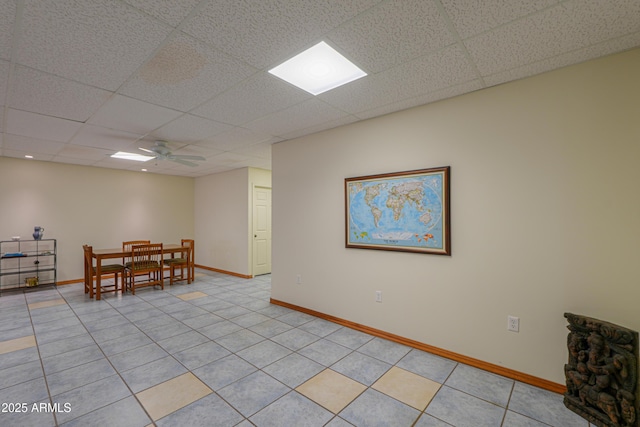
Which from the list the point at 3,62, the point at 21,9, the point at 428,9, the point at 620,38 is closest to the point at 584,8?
the point at 620,38

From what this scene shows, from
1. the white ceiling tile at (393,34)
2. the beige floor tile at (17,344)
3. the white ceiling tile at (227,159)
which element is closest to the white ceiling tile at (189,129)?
the white ceiling tile at (227,159)

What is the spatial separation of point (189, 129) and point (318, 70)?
210cm

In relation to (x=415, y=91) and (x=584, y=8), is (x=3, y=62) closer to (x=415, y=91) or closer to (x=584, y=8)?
(x=415, y=91)

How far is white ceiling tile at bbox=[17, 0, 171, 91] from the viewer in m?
1.52

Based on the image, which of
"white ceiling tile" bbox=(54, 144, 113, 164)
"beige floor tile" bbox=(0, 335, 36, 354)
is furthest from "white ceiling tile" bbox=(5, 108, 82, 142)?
"beige floor tile" bbox=(0, 335, 36, 354)

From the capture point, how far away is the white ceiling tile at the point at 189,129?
128 inches

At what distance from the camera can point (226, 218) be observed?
6.70m

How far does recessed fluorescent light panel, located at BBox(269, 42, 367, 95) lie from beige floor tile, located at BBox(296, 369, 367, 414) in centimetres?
249

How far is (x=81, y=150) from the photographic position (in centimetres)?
454

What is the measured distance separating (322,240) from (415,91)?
2.06 metres

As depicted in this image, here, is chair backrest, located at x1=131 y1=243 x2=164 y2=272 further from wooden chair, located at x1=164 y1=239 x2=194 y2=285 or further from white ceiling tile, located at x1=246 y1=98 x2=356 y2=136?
white ceiling tile, located at x1=246 y1=98 x2=356 y2=136

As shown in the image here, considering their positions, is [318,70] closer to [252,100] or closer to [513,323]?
[252,100]

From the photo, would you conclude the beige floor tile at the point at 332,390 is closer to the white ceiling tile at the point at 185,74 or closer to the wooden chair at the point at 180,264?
the white ceiling tile at the point at 185,74

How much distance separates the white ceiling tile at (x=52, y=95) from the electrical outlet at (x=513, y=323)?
13.2 feet
